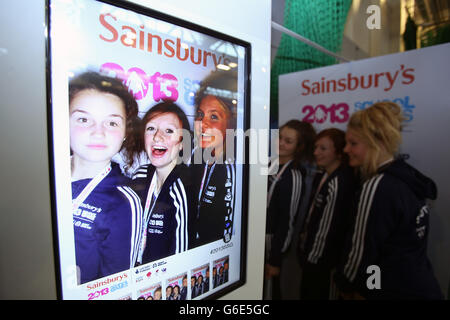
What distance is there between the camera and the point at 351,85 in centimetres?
172

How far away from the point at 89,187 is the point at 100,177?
32 mm

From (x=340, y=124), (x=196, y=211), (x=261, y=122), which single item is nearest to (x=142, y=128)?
(x=196, y=211)

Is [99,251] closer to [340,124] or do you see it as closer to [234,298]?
[234,298]

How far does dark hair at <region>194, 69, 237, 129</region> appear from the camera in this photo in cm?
75

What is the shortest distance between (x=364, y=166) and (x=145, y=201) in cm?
137

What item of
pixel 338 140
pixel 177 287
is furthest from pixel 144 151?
pixel 338 140

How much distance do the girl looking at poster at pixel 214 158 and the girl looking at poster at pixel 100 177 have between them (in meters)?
0.21

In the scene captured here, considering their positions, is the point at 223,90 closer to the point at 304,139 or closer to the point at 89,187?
the point at 89,187

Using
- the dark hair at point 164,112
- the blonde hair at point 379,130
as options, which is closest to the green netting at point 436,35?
the blonde hair at point 379,130

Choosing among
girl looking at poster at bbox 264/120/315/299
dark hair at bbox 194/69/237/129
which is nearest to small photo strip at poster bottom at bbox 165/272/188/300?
dark hair at bbox 194/69/237/129

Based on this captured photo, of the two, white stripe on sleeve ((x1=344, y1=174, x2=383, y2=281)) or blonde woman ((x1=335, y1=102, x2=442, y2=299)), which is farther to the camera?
white stripe on sleeve ((x1=344, y1=174, x2=383, y2=281))

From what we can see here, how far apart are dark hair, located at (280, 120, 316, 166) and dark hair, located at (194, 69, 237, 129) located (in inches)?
45.3

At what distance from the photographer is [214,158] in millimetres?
805

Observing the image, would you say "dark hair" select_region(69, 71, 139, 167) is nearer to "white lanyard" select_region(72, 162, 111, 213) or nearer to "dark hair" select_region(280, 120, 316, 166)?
"white lanyard" select_region(72, 162, 111, 213)
